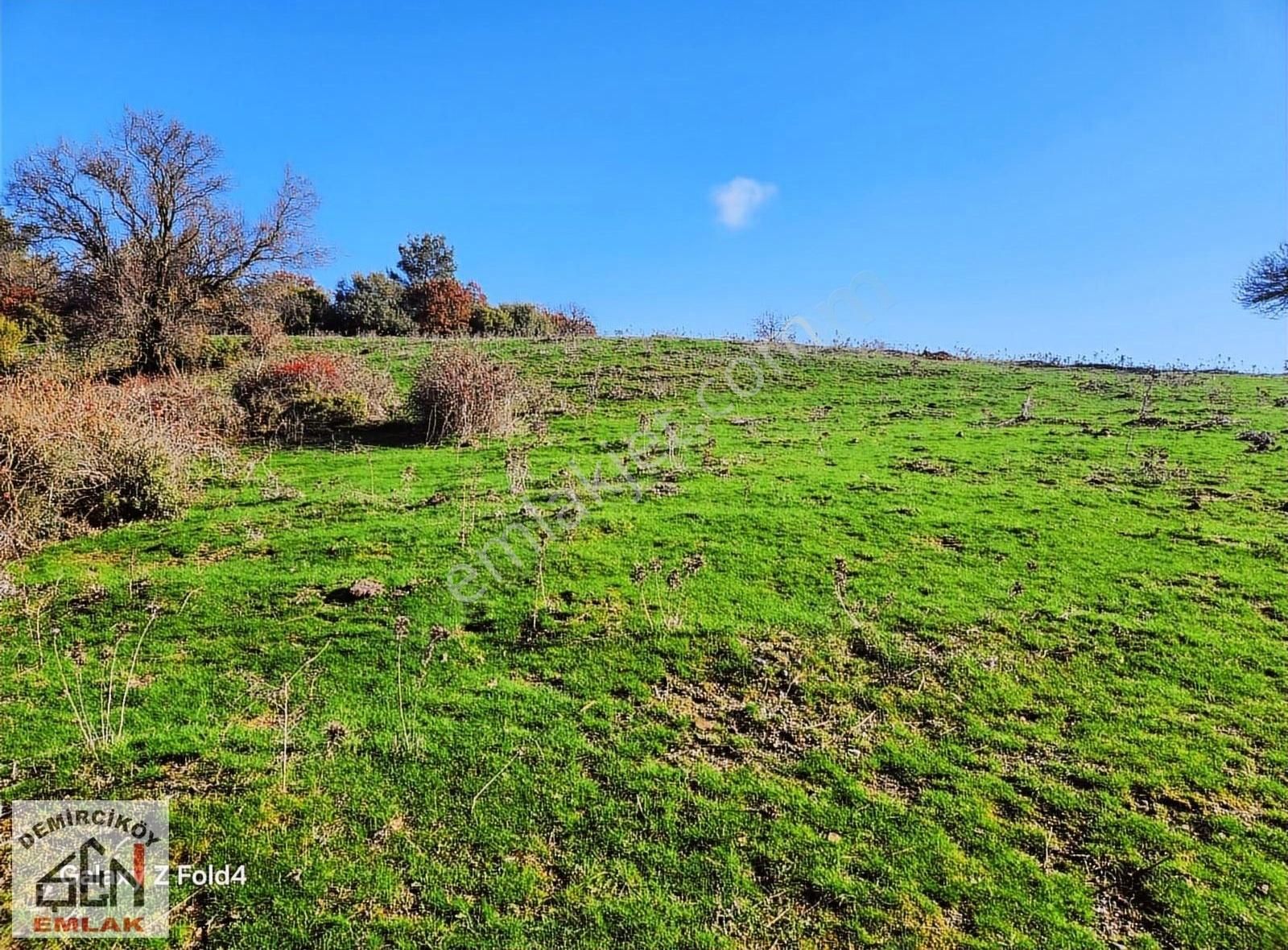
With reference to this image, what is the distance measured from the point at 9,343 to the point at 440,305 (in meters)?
29.1

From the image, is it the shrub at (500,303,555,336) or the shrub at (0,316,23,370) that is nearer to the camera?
the shrub at (0,316,23,370)

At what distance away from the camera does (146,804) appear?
4.57 metres

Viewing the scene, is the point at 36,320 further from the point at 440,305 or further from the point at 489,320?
the point at 489,320

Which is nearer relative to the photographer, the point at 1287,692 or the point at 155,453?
the point at 1287,692

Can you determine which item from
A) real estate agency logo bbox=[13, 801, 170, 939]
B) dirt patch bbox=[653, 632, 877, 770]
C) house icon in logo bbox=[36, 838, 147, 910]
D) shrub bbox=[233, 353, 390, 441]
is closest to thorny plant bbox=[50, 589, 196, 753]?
real estate agency logo bbox=[13, 801, 170, 939]

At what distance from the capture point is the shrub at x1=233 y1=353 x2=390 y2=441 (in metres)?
18.6

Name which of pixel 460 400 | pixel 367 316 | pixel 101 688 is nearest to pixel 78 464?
pixel 101 688

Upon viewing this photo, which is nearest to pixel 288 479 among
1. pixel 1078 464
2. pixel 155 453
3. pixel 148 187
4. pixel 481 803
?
pixel 155 453

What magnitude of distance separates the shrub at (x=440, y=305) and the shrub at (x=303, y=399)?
30.0 m

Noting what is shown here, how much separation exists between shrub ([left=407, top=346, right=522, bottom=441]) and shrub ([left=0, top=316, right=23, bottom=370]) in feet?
52.1

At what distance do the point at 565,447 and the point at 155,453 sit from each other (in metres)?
8.42

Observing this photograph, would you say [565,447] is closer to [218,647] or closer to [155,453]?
[155,453]

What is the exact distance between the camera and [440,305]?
5091 centimetres

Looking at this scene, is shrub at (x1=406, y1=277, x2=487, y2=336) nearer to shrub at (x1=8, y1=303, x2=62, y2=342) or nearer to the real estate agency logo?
shrub at (x1=8, y1=303, x2=62, y2=342)
